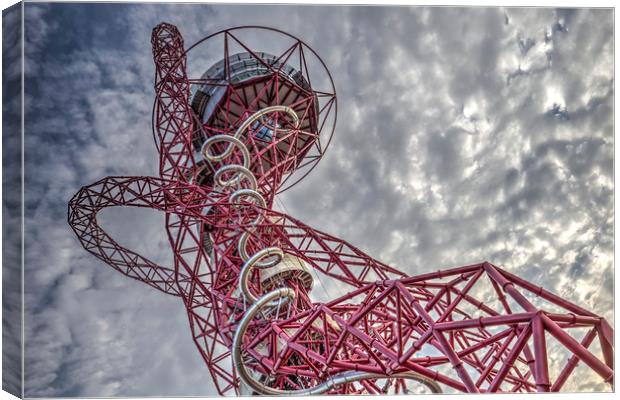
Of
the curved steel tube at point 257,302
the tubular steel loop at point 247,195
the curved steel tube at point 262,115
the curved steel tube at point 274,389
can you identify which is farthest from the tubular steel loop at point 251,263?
the curved steel tube at point 262,115

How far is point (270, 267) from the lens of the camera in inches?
852

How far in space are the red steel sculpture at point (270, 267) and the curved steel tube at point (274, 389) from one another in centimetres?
5

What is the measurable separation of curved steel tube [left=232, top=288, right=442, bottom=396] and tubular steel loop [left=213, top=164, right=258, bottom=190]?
5.74 m

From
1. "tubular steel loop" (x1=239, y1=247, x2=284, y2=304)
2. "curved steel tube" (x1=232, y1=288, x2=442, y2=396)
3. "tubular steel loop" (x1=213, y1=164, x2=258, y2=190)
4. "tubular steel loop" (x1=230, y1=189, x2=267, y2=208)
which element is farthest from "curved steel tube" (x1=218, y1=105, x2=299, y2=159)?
"curved steel tube" (x1=232, y1=288, x2=442, y2=396)

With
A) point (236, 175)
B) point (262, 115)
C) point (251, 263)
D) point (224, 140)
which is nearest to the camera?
point (251, 263)

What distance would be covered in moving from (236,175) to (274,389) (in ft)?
34.3

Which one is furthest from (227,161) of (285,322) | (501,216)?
(501,216)

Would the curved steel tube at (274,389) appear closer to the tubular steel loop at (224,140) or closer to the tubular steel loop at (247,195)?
the tubular steel loop at (247,195)

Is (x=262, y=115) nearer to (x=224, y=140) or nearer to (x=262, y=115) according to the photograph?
(x=262, y=115)

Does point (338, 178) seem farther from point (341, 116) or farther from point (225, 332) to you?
point (225, 332)

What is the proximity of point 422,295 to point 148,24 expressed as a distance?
14.1m

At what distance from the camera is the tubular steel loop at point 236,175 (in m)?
20.9

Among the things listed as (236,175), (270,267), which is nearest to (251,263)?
(270,267)

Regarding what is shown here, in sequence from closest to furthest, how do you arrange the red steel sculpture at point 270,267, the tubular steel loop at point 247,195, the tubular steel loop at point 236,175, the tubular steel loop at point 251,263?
the red steel sculpture at point 270,267 → the tubular steel loop at point 251,263 → the tubular steel loop at point 247,195 → the tubular steel loop at point 236,175
